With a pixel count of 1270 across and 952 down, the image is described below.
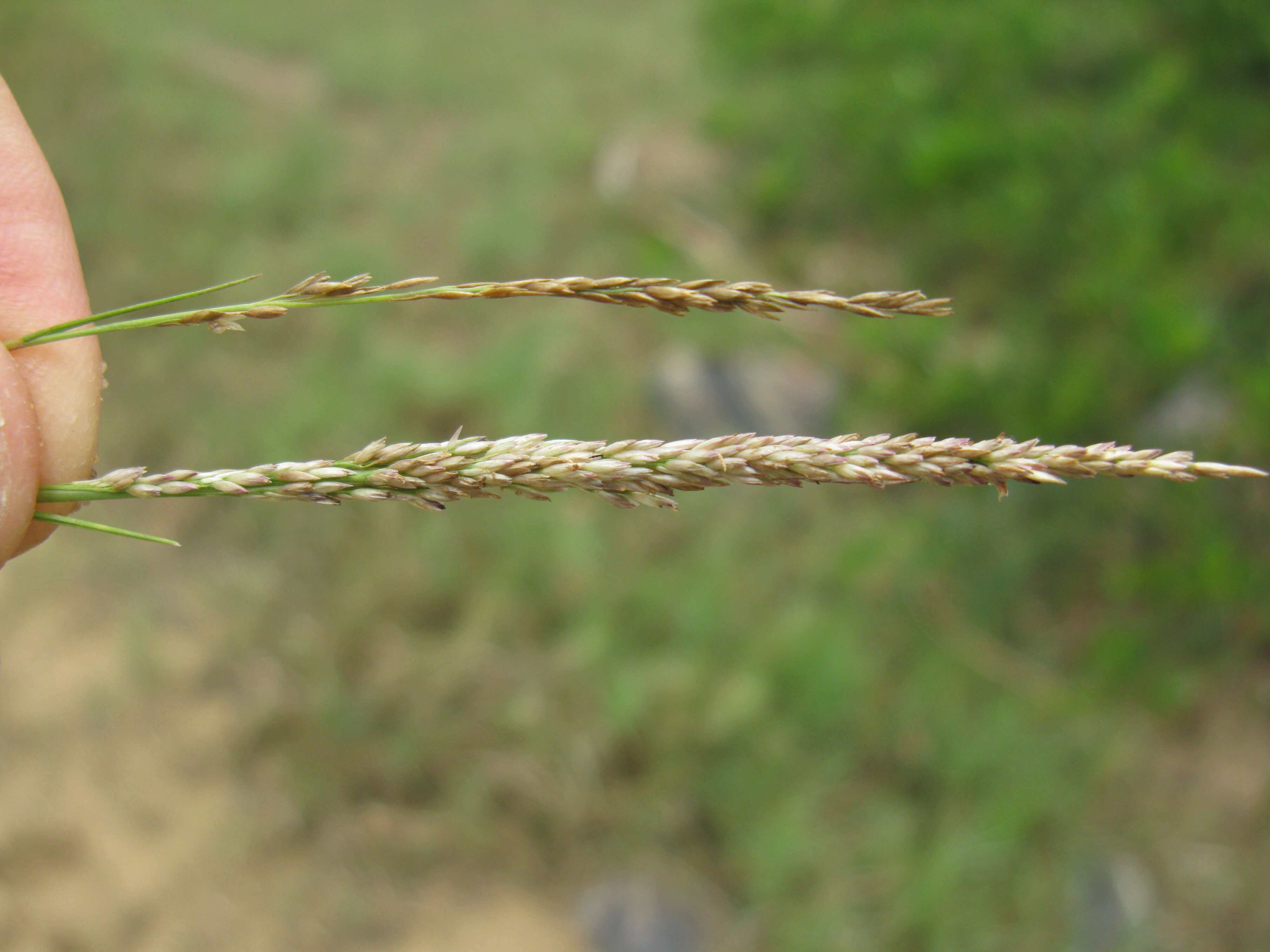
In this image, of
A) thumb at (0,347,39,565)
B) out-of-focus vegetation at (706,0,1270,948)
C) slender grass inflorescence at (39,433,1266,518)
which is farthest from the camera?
out-of-focus vegetation at (706,0,1270,948)

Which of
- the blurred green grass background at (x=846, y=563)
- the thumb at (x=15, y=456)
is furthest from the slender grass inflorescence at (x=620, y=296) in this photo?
the blurred green grass background at (x=846, y=563)

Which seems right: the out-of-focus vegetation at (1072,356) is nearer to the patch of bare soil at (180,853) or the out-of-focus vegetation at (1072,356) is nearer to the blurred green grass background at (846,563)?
the blurred green grass background at (846,563)

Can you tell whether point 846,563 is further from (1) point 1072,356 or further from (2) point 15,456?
(2) point 15,456

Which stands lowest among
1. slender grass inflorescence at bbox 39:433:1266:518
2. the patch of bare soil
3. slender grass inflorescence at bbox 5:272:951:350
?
the patch of bare soil

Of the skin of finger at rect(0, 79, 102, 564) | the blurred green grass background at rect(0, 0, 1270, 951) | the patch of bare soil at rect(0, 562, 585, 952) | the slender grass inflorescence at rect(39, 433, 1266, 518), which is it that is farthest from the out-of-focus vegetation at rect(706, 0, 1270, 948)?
the skin of finger at rect(0, 79, 102, 564)

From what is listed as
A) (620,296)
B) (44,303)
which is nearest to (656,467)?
(620,296)

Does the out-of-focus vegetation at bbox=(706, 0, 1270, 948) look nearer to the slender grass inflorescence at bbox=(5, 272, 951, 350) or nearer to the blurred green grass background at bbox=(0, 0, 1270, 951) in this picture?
the blurred green grass background at bbox=(0, 0, 1270, 951)
